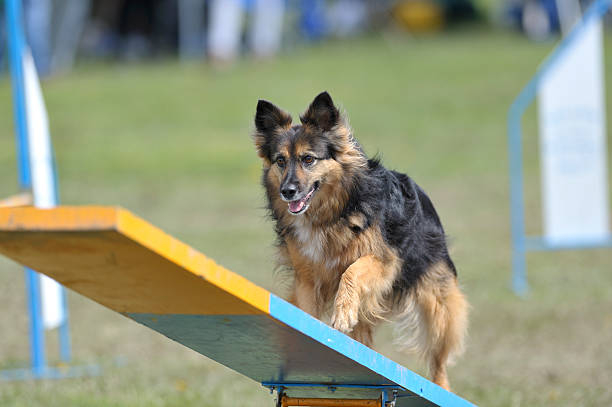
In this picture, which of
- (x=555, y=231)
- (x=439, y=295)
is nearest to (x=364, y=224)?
(x=439, y=295)

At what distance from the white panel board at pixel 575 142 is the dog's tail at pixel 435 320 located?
185 inches

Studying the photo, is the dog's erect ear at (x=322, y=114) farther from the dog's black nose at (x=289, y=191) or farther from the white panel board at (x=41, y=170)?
the white panel board at (x=41, y=170)

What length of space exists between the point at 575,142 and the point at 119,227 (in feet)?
25.1

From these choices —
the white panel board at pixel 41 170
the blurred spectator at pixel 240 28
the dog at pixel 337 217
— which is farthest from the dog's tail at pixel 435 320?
the blurred spectator at pixel 240 28

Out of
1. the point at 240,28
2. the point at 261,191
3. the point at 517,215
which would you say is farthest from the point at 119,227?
the point at 240,28

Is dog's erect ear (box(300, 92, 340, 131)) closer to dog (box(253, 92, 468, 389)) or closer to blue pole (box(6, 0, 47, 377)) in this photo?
dog (box(253, 92, 468, 389))

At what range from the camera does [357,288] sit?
388cm

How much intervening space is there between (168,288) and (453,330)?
7.82ft

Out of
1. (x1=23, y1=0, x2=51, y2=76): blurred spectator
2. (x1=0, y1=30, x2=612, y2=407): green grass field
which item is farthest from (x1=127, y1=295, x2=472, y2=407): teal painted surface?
(x1=23, y1=0, x2=51, y2=76): blurred spectator

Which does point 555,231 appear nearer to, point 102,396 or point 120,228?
point 102,396

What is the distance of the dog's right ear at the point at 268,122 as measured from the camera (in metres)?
4.30

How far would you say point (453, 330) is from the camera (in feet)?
15.7

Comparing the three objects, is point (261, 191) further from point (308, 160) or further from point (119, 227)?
point (119, 227)

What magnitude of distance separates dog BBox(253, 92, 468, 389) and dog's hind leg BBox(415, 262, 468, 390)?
0.13m
